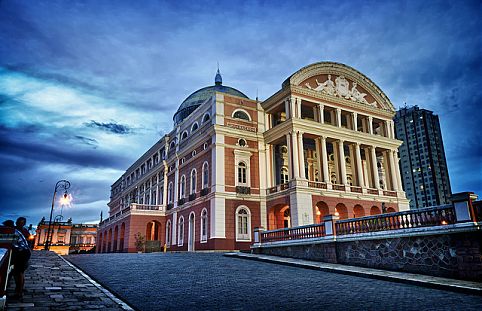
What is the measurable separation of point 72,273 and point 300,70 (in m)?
22.1

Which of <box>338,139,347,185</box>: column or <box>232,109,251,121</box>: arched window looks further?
<box>232,109,251,121</box>: arched window

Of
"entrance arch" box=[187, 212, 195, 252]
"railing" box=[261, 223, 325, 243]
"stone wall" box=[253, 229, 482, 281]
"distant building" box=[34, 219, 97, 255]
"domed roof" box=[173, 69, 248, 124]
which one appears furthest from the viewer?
"distant building" box=[34, 219, 97, 255]

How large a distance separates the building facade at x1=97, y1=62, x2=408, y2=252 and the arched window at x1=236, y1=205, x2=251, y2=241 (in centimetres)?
7

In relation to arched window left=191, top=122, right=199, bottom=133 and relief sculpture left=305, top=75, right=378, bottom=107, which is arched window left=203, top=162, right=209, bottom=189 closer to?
arched window left=191, top=122, right=199, bottom=133

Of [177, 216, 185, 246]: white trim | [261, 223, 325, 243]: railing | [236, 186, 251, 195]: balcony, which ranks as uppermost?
[236, 186, 251, 195]: balcony

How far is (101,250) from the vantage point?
155ft

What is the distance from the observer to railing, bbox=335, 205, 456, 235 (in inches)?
465

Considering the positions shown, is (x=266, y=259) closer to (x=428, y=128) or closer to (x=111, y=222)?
(x=111, y=222)

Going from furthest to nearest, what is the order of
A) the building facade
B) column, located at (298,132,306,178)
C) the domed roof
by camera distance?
1. the domed roof
2. the building facade
3. column, located at (298,132,306,178)

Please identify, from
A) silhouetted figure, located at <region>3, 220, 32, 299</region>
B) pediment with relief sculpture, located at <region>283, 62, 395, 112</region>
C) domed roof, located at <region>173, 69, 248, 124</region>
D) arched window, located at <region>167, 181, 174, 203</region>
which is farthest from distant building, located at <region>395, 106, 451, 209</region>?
silhouetted figure, located at <region>3, 220, 32, 299</region>

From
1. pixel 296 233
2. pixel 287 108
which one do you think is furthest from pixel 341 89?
pixel 296 233

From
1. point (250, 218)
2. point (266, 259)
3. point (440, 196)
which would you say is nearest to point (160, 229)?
point (250, 218)

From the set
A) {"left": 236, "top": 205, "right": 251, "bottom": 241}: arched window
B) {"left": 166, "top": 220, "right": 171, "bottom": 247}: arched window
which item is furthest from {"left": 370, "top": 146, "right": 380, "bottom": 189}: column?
{"left": 166, "top": 220, "right": 171, "bottom": 247}: arched window

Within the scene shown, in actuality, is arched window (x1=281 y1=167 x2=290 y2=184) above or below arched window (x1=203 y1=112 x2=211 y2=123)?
below
